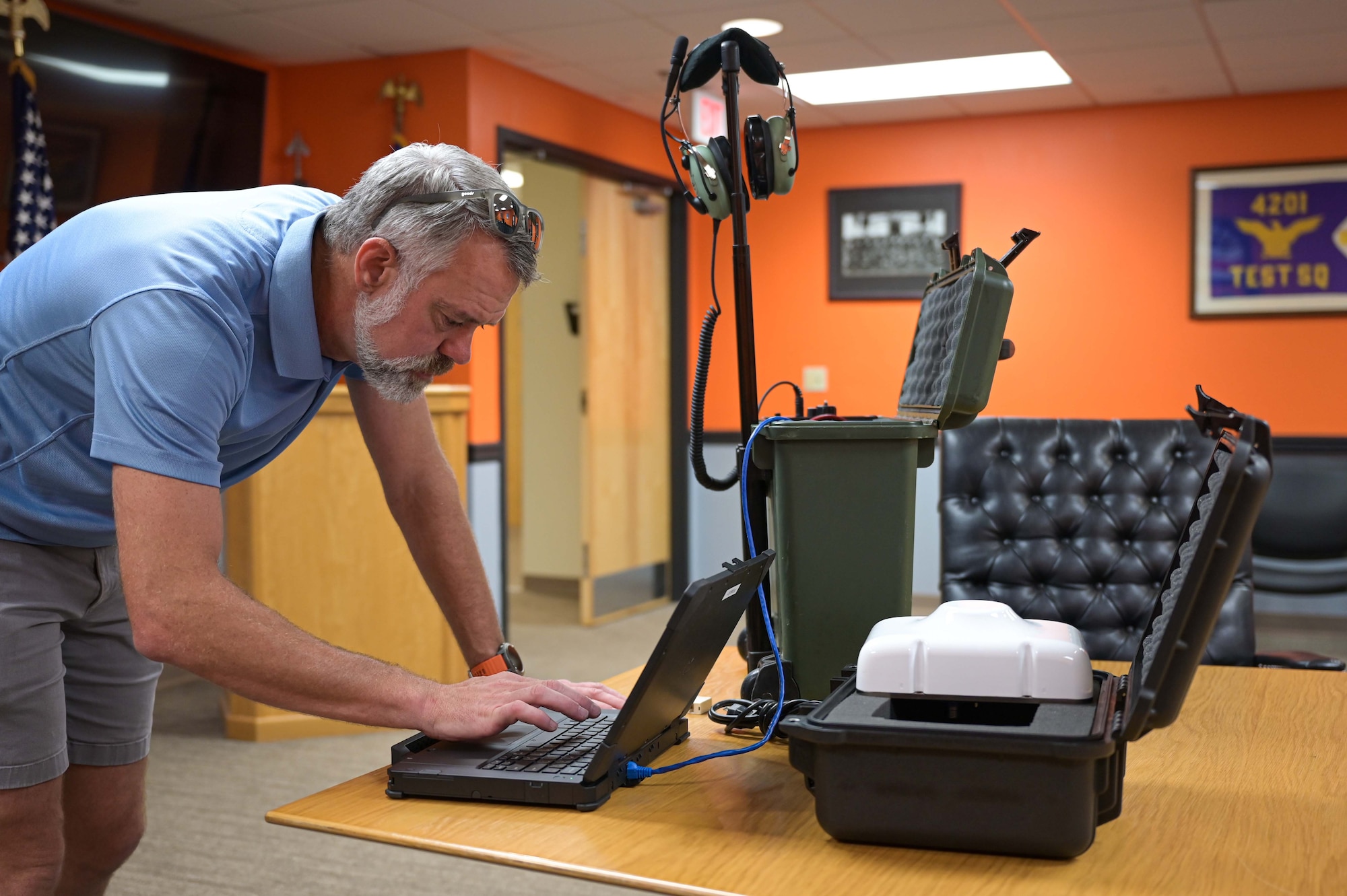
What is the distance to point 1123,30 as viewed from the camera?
14.7ft

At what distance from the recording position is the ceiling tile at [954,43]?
4488mm

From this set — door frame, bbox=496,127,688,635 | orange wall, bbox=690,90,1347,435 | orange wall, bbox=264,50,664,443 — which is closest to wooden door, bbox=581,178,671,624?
door frame, bbox=496,127,688,635

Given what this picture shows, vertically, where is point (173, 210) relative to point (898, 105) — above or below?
below

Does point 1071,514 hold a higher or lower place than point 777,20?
lower

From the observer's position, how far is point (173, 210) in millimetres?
1303

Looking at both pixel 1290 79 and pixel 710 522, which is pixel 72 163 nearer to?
pixel 710 522

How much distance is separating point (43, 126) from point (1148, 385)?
15.9 feet

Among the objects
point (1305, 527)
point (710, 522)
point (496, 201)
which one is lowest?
point (710, 522)

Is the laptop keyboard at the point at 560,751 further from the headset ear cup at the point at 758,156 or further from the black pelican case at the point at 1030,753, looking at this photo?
the headset ear cup at the point at 758,156

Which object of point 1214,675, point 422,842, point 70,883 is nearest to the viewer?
point 422,842

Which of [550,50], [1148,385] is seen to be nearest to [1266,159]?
[1148,385]

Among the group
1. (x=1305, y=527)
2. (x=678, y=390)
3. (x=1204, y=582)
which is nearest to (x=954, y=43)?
(x=1305, y=527)

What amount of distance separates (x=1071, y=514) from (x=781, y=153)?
46.6 inches

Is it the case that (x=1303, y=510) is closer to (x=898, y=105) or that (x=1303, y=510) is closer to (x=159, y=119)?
(x=898, y=105)
